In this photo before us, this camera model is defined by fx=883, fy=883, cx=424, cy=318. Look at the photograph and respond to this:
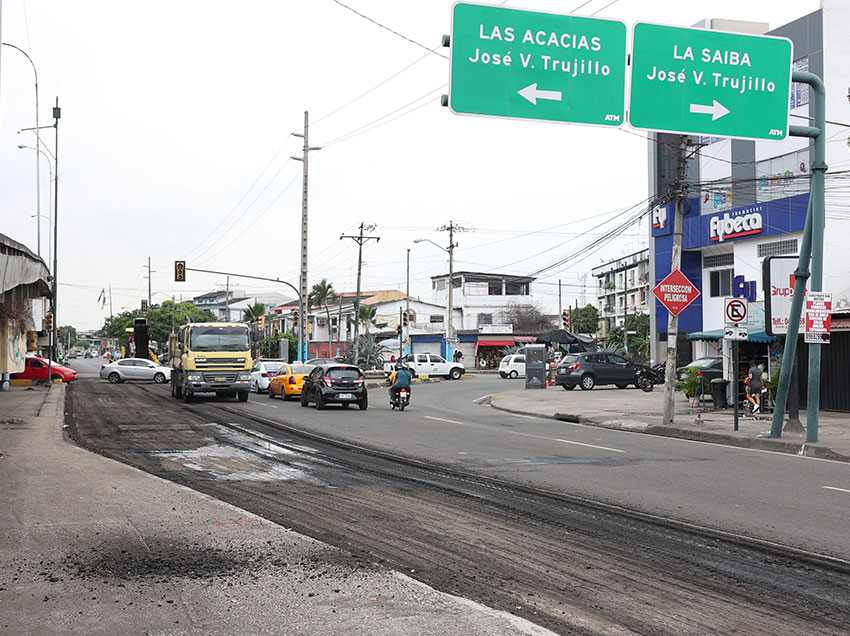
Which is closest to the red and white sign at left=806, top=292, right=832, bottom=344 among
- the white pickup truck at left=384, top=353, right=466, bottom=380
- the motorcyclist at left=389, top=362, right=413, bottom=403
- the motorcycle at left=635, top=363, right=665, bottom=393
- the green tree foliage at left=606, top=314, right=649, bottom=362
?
the motorcyclist at left=389, top=362, right=413, bottom=403

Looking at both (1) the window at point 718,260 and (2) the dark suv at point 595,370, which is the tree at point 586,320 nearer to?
(1) the window at point 718,260

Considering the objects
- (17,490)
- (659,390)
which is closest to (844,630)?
(17,490)

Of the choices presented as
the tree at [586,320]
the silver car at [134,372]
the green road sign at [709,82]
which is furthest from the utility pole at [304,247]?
the tree at [586,320]

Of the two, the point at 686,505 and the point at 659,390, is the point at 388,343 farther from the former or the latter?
the point at 686,505

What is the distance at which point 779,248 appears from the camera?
38094 mm

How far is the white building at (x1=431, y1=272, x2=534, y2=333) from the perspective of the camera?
316 feet

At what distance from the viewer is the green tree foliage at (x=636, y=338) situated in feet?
227

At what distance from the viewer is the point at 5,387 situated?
127ft

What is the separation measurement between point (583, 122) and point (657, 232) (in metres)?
33.6

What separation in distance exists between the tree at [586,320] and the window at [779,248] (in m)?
65.6

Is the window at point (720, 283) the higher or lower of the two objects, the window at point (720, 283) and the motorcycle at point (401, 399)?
the higher

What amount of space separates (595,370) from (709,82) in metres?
28.0

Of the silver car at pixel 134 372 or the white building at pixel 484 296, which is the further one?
the white building at pixel 484 296

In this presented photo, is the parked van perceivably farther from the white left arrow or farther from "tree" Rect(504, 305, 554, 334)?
the white left arrow
